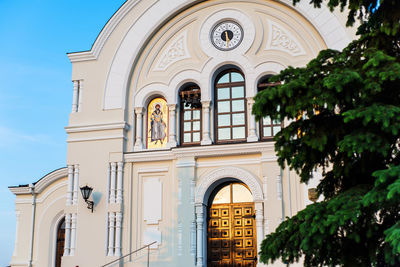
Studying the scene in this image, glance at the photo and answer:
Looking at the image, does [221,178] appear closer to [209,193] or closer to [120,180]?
[209,193]

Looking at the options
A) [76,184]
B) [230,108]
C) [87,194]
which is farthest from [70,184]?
[230,108]

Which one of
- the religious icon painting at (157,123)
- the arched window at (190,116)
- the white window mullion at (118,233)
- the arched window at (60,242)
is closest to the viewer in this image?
the white window mullion at (118,233)

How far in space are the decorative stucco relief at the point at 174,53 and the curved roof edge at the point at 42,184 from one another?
4650 millimetres

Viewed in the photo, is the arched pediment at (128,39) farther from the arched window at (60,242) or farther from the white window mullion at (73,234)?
the arched window at (60,242)

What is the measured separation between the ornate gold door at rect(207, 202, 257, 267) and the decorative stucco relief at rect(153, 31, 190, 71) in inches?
178

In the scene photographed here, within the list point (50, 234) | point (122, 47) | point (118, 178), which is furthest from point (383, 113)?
point (50, 234)

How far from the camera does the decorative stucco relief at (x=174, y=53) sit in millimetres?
15711

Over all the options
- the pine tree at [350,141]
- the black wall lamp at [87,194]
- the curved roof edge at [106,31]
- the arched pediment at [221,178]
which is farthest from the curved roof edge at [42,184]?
the pine tree at [350,141]

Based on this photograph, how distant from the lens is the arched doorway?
14.0 m

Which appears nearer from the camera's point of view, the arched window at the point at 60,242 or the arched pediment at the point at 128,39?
the arched pediment at the point at 128,39

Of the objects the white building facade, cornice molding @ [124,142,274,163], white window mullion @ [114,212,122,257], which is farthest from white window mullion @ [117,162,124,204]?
white window mullion @ [114,212,122,257]

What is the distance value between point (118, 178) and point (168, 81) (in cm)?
319

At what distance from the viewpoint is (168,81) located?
50.9 ft

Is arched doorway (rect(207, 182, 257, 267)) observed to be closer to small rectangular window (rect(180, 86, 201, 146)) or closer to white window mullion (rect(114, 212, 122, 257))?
small rectangular window (rect(180, 86, 201, 146))
